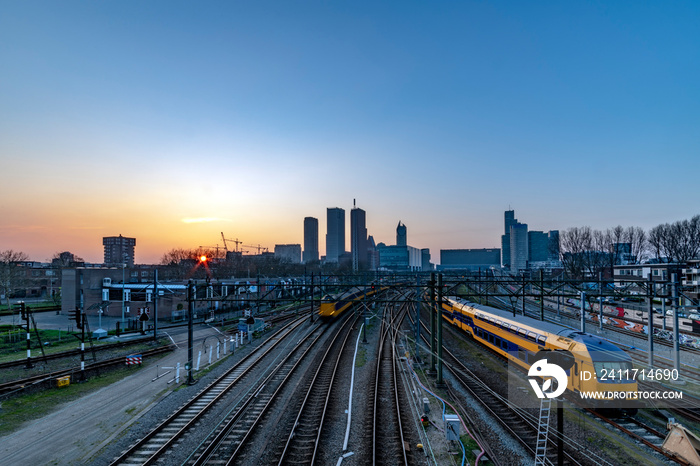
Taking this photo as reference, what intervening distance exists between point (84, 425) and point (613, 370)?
75.6 ft

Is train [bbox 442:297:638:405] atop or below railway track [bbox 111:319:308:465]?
atop

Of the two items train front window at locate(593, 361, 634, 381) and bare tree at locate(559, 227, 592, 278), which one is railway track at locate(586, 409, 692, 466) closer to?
train front window at locate(593, 361, 634, 381)

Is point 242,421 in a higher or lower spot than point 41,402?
higher

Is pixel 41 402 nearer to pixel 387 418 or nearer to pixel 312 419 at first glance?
pixel 312 419

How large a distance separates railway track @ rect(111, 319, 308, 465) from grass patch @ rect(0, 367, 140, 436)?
21.5ft

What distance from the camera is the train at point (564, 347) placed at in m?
15.3

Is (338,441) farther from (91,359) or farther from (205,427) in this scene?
(91,359)

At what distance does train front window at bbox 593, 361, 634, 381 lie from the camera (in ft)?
50.0

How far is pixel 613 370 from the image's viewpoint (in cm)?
1524

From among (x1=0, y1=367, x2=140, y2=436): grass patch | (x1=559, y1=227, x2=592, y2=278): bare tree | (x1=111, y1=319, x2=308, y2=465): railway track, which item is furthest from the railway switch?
(x1=559, y1=227, x2=592, y2=278): bare tree

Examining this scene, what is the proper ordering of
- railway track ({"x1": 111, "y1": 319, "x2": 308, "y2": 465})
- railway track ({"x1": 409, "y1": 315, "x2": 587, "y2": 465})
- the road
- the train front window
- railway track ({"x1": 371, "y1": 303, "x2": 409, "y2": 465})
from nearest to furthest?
railway track ({"x1": 371, "y1": 303, "x2": 409, "y2": 465}) < railway track ({"x1": 111, "y1": 319, "x2": 308, "y2": 465}) < the road < railway track ({"x1": 409, "y1": 315, "x2": 587, "y2": 465}) < the train front window

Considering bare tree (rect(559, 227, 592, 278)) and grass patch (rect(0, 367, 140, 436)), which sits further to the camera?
bare tree (rect(559, 227, 592, 278))

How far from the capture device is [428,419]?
52.4 feet

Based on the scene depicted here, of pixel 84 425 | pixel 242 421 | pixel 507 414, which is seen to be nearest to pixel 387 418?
pixel 507 414
